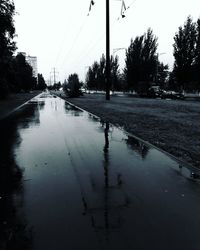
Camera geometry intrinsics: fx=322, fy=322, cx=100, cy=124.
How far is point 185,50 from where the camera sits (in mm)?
51125

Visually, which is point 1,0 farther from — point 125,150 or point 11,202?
point 11,202

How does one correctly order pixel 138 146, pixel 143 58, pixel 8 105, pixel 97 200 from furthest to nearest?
pixel 143 58
pixel 8 105
pixel 138 146
pixel 97 200

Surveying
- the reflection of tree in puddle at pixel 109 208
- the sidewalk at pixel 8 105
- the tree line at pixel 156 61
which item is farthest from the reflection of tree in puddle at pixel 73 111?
the tree line at pixel 156 61

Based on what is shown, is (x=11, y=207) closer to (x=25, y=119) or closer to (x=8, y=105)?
(x=25, y=119)

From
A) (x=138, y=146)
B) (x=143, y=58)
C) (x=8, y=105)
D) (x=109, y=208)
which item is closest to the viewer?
(x=109, y=208)

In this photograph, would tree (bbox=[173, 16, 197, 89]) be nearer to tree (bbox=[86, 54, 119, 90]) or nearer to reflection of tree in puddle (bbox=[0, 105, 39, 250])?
tree (bbox=[86, 54, 119, 90])

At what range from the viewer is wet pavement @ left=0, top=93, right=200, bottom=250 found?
3.73 meters

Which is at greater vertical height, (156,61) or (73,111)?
(156,61)

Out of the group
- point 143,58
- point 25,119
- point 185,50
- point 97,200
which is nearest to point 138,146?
point 97,200

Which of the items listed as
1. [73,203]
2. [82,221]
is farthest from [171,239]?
[73,203]

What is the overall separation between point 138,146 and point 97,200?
481 cm

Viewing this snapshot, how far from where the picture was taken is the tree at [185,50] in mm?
50944

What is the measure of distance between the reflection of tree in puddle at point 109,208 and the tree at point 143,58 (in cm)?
5842

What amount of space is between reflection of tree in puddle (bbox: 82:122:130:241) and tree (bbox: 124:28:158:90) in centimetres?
5842
